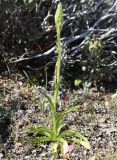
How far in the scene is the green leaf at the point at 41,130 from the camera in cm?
355

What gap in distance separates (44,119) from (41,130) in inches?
12.5

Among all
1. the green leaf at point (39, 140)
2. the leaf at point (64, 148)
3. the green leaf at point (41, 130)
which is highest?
the green leaf at point (41, 130)

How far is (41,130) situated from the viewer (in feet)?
11.7

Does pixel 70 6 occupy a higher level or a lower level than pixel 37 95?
higher

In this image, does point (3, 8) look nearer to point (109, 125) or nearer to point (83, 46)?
point (83, 46)

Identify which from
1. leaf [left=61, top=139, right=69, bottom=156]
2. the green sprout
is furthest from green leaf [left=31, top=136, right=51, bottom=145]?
leaf [left=61, top=139, right=69, bottom=156]

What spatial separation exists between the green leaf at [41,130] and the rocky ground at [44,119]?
9 cm

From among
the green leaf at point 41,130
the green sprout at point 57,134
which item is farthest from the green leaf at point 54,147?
the green leaf at point 41,130

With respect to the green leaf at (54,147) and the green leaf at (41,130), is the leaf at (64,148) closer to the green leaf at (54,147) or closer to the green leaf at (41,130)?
the green leaf at (54,147)

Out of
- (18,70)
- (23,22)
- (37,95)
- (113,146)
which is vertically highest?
(23,22)

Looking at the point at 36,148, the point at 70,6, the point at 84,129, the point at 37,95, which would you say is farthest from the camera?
the point at 70,6

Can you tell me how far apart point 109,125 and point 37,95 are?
787mm

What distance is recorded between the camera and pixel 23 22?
4.50m

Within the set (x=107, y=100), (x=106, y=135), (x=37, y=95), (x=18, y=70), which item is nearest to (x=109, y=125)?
(x=106, y=135)
